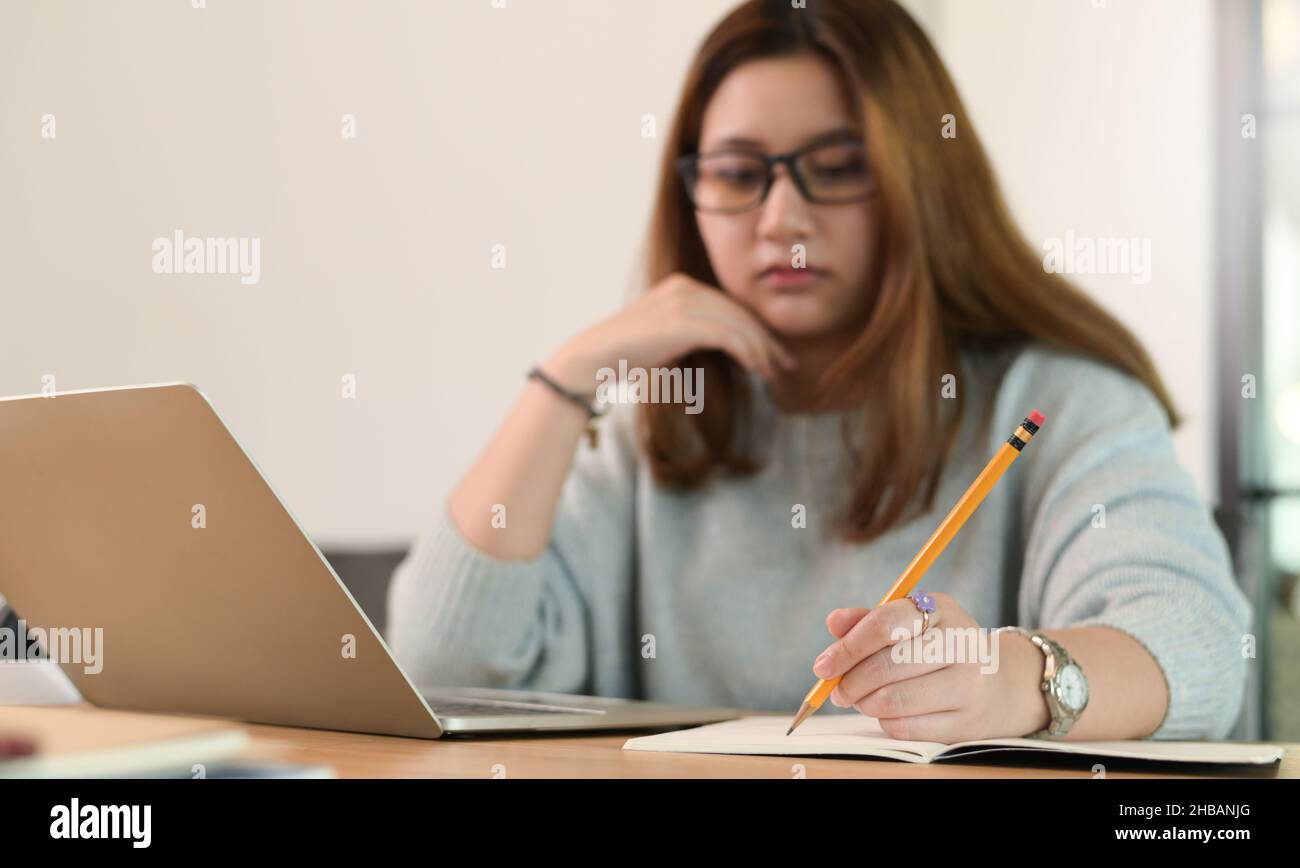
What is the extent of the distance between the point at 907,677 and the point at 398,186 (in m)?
2.19

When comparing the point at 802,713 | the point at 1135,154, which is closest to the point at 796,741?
the point at 802,713

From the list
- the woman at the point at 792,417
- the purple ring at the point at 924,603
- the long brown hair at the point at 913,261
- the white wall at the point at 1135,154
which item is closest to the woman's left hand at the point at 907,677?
the purple ring at the point at 924,603

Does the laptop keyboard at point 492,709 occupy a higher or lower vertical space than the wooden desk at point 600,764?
lower

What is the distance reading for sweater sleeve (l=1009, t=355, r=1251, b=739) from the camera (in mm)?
876

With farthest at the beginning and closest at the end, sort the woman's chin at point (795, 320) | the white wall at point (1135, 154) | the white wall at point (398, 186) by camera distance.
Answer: the white wall at point (1135, 154) < the white wall at point (398, 186) < the woman's chin at point (795, 320)

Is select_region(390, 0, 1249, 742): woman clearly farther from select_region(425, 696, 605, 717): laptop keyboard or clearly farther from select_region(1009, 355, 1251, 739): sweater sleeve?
select_region(425, 696, 605, 717): laptop keyboard

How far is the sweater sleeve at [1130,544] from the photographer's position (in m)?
0.88

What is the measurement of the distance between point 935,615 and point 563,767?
0.23 m

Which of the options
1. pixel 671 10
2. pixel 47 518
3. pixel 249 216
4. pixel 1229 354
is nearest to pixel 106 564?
pixel 47 518

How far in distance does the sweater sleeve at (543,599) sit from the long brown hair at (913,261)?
0.17 metres

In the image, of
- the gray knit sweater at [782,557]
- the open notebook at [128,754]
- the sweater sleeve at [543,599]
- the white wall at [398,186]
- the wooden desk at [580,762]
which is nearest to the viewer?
the open notebook at [128,754]

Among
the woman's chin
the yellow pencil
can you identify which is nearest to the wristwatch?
the yellow pencil

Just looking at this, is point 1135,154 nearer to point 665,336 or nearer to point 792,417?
point 792,417

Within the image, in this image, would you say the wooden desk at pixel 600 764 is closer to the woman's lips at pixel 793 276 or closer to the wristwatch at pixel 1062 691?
the wristwatch at pixel 1062 691
